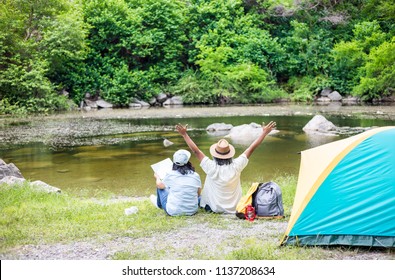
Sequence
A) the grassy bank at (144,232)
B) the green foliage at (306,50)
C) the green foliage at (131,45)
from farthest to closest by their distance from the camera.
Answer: the green foliage at (306,50)
the green foliage at (131,45)
the grassy bank at (144,232)

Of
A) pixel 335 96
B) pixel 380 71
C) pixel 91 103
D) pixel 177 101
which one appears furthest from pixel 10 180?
pixel 335 96

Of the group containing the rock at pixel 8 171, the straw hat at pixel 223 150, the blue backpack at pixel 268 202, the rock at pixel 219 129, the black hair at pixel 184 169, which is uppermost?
the straw hat at pixel 223 150

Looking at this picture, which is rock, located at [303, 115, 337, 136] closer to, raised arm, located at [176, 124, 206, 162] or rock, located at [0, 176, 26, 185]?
rock, located at [0, 176, 26, 185]

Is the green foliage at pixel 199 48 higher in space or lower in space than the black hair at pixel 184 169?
higher

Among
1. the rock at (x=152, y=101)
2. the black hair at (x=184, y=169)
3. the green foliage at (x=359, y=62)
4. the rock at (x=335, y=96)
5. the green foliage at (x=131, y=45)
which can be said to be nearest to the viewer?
the black hair at (x=184, y=169)

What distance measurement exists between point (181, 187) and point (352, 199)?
2413 mm

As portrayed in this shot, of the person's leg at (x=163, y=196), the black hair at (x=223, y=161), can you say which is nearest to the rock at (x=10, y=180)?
the person's leg at (x=163, y=196)

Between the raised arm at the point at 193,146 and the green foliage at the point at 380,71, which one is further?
the green foliage at the point at 380,71

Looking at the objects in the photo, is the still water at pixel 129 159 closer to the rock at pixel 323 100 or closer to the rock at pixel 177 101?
the rock at pixel 323 100

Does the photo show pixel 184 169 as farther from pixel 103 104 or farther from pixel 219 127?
pixel 103 104

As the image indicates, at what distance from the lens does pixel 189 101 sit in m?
36.0

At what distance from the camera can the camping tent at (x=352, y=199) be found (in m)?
5.41
